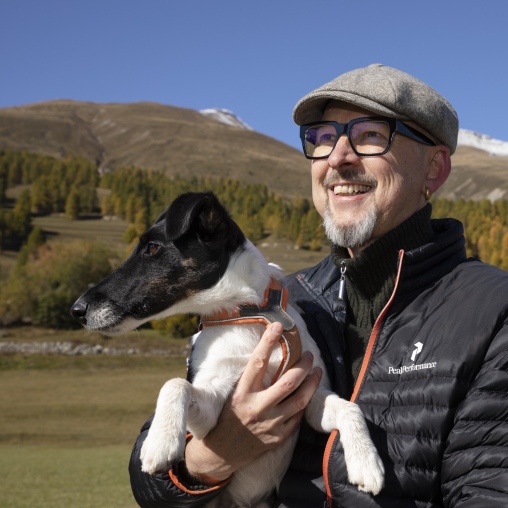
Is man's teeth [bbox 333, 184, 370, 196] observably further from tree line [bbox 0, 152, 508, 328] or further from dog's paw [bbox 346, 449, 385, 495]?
tree line [bbox 0, 152, 508, 328]

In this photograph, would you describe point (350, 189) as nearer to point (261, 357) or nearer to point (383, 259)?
point (383, 259)

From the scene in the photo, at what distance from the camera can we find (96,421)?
51.7 meters

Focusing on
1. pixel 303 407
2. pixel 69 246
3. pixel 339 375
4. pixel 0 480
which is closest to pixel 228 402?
pixel 303 407

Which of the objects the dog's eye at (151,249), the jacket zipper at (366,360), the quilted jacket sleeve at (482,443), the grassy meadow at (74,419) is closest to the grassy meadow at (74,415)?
the grassy meadow at (74,419)

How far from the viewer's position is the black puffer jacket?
3416mm

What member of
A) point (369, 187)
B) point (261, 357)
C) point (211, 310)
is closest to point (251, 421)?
point (261, 357)

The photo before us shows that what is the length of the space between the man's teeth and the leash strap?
76cm

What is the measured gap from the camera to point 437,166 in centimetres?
475

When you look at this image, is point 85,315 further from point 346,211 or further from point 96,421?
point 96,421

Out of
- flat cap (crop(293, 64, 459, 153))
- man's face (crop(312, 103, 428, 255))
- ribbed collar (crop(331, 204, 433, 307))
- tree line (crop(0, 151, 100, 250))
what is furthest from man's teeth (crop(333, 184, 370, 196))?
tree line (crop(0, 151, 100, 250))

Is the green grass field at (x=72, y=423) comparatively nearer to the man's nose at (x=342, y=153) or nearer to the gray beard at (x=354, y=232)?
the gray beard at (x=354, y=232)

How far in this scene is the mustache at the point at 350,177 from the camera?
446cm

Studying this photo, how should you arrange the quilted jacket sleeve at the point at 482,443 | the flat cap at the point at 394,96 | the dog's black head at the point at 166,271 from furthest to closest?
the dog's black head at the point at 166,271 < the flat cap at the point at 394,96 < the quilted jacket sleeve at the point at 482,443

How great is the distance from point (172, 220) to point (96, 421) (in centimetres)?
4980
